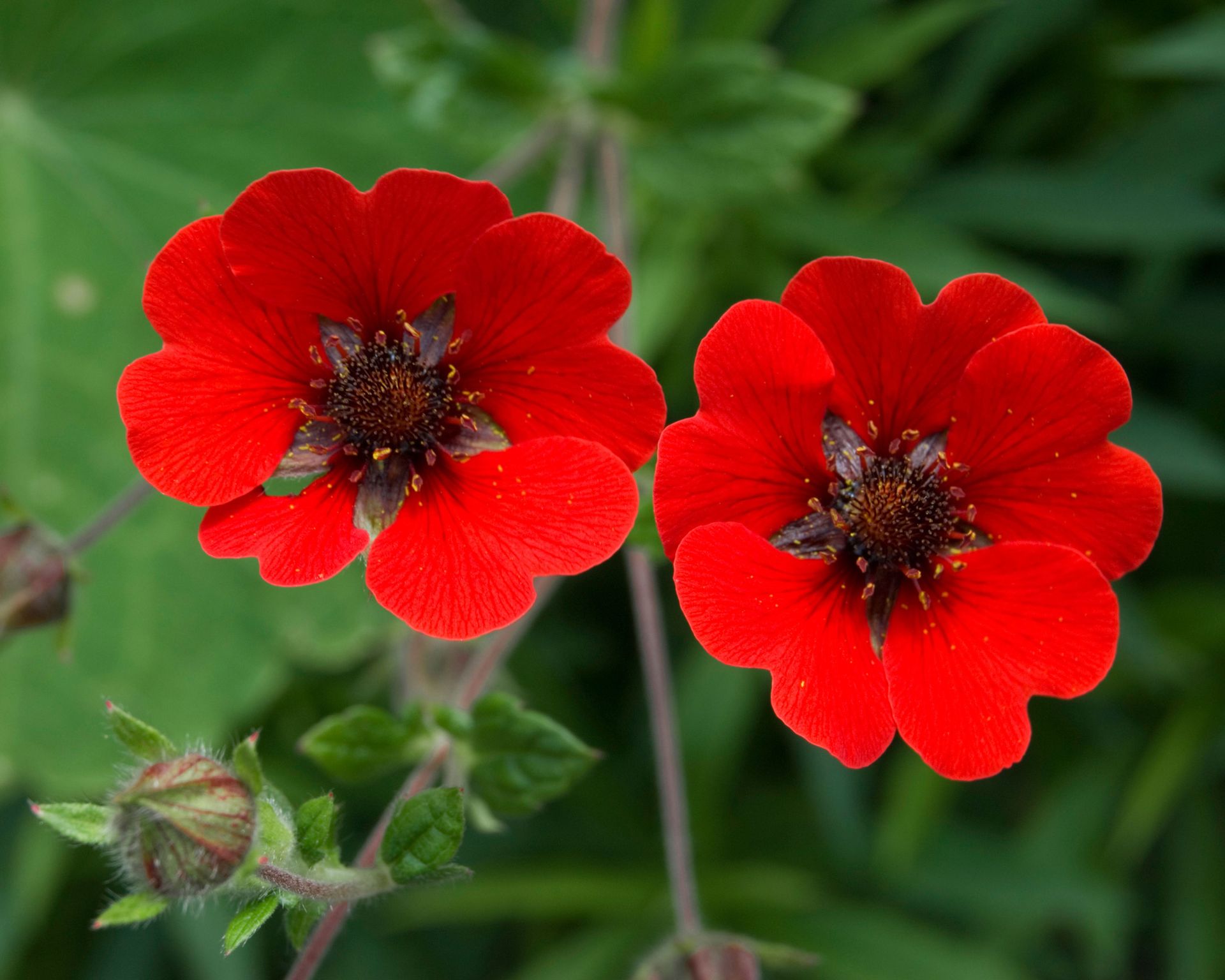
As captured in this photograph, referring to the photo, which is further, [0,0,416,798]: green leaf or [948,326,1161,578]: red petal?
[0,0,416,798]: green leaf

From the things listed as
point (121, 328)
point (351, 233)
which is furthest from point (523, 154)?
point (351, 233)

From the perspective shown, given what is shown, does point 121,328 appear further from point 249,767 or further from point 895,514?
point 895,514

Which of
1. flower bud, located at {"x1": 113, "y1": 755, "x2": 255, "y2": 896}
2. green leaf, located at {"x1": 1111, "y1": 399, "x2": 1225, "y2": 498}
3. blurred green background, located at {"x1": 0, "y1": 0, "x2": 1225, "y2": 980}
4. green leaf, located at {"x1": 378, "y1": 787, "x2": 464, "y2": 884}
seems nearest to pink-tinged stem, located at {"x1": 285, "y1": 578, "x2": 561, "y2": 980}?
green leaf, located at {"x1": 378, "y1": 787, "x2": 464, "y2": 884}

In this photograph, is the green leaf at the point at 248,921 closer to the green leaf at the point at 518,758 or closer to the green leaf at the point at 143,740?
the green leaf at the point at 143,740

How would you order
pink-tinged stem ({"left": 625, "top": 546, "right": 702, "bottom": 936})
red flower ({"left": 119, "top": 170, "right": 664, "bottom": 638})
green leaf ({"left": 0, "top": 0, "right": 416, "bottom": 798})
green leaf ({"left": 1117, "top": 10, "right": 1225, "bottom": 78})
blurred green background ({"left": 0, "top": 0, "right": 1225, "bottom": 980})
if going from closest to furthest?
1. red flower ({"left": 119, "top": 170, "right": 664, "bottom": 638})
2. pink-tinged stem ({"left": 625, "top": 546, "right": 702, "bottom": 936})
3. green leaf ({"left": 1117, "top": 10, "right": 1225, "bottom": 78})
4. blurred green background ({"left": 0, "top": 0, "right": 1225, "bottom": 980})
5. green leaf ({"left": 0, "top": 0, "right": 416, "bottom": 798})

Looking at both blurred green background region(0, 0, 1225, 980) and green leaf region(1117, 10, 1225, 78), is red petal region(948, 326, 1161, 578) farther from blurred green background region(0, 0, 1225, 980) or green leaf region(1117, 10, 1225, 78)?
green leaf region(1117, 10, 1225, 78)

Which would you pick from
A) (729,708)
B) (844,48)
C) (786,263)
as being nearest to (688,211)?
(786,263)

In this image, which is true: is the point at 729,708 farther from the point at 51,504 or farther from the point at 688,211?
the point at 51,504
